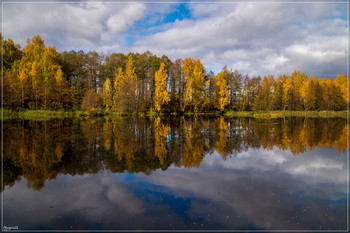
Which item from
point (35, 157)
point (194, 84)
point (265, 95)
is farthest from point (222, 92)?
point (35, 157)

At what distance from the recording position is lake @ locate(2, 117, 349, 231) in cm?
528

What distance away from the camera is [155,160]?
1045 cm

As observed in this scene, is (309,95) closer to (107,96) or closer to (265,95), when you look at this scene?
(265,95)

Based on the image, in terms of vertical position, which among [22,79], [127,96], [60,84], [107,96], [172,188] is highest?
[22,79]

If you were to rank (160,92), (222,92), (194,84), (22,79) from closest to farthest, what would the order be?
1. (22,79)
2. (160,92)
3. (194,84)
4. (222,92)

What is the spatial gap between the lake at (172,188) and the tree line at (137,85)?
31.9 meters

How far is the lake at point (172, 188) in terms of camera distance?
5281mm

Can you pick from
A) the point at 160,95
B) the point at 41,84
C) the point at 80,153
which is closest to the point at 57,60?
the point at 41,84

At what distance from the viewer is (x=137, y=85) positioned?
45.8 metres

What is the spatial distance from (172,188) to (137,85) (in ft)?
133

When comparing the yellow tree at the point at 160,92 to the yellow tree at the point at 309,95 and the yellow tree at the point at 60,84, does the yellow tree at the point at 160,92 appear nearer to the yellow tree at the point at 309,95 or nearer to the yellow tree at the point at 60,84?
the yellow tree at the point at 60,84

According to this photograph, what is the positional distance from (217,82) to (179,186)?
49583 mm

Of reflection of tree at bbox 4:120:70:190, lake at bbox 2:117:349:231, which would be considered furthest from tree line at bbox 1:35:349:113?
lake at bbox 2:117:349:231

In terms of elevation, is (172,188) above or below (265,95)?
below
